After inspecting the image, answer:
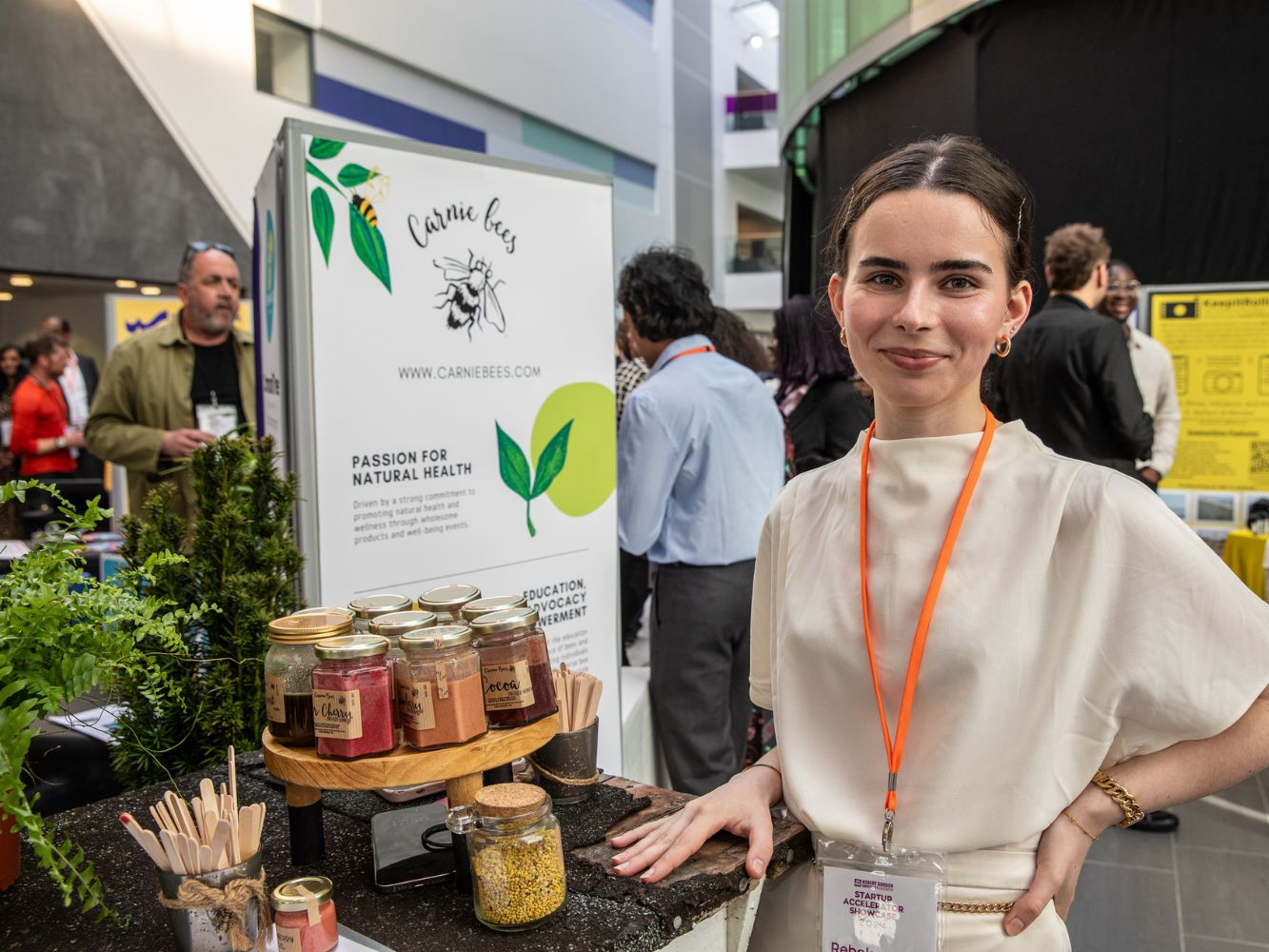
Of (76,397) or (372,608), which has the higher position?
(76,397)

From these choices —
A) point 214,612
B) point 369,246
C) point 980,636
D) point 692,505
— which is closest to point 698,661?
point 692,505

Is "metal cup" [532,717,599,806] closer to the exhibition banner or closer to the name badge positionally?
the exhibition banner

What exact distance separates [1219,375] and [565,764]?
4440 mm

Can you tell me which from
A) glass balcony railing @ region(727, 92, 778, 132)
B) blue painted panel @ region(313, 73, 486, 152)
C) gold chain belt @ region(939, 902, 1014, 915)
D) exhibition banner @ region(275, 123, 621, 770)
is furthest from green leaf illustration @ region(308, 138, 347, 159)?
glass balcony railing @ region(727, 92, 778, 132)

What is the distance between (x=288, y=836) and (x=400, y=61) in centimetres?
1077

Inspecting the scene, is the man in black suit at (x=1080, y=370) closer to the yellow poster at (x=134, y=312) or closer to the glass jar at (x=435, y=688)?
the glass jar at (x=435, y=688)

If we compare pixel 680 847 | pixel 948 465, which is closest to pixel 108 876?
pixel 680 847

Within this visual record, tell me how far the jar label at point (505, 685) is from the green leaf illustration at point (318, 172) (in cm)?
116

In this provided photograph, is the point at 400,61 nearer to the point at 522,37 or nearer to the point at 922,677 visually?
the point at 522,37

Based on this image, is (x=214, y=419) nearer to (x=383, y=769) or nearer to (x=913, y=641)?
(x=383, y=769)

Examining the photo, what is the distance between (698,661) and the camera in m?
2.75

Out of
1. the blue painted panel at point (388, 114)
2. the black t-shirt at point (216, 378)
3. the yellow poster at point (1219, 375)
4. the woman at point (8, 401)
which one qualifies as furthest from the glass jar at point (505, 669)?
the blue painted panel at point (388, 114)

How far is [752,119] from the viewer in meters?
21.6

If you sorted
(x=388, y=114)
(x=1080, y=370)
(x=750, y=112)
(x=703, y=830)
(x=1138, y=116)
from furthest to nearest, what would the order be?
(x=750, y=112), (x=388, y=114), (x=1138, y=116), (x=1080, y=370), (x=703, y=830)
